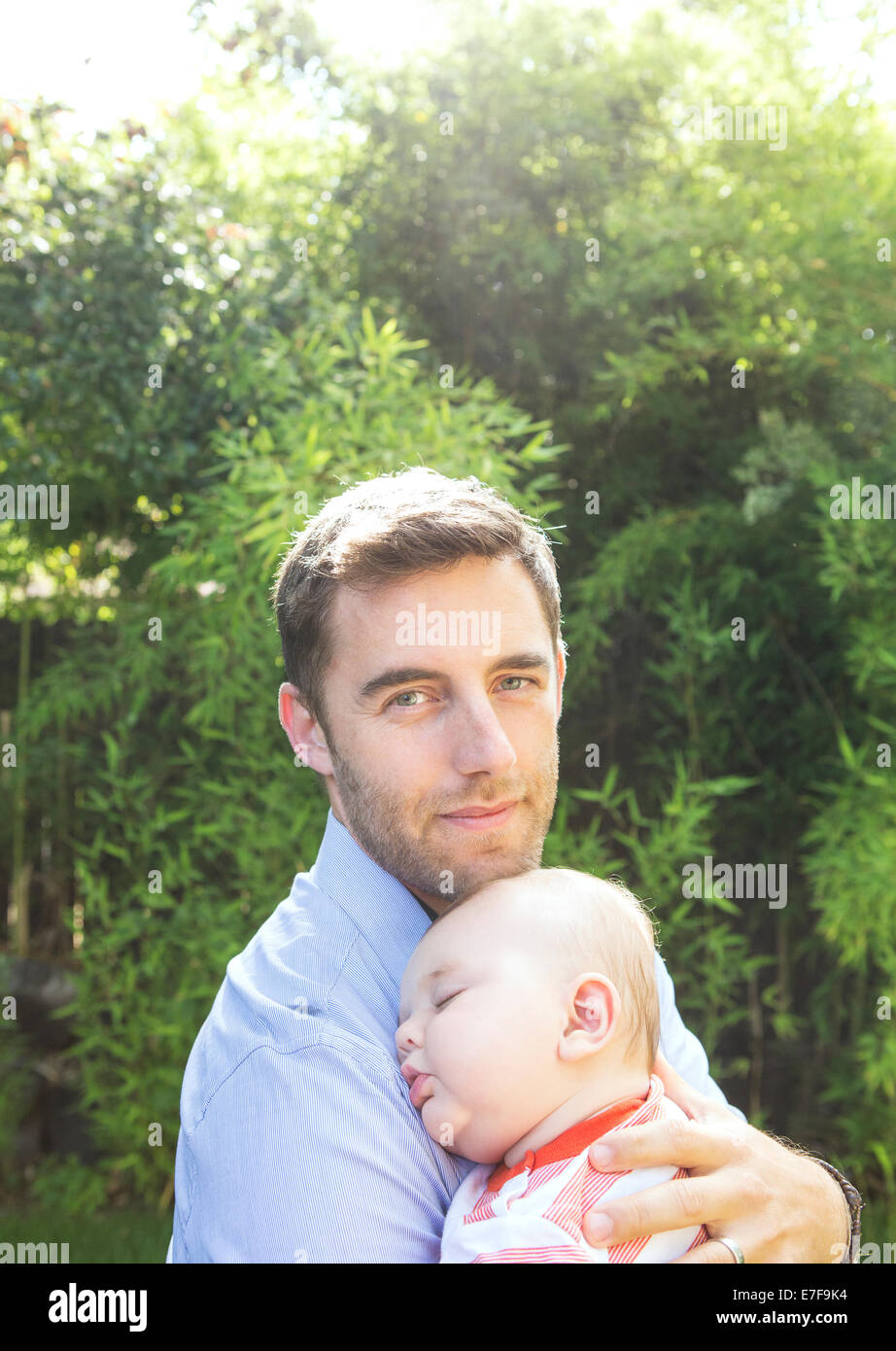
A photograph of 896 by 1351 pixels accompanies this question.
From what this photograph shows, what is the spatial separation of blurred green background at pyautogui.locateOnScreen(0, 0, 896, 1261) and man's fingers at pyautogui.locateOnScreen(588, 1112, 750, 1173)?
6.89 ft

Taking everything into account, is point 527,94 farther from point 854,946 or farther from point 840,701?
point 854,946

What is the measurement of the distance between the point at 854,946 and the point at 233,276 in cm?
294

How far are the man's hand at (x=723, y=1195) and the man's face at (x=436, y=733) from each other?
350 millimetres

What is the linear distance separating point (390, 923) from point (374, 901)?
3cm

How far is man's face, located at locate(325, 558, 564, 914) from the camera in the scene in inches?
50.0

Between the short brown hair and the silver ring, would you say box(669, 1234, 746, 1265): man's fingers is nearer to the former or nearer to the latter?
the silver ring

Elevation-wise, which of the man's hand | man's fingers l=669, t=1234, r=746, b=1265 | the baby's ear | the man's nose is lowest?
man's fingers l=669, t=1234, r=746, b=1265

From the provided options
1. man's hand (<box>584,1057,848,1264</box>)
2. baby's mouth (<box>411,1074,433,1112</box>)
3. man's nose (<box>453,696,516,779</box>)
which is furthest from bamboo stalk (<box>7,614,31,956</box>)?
man's hand (<box>584,1057,848,1264</box>)

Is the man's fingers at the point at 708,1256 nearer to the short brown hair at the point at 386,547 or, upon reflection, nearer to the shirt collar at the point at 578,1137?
the shirt collar at the point at 578,1137

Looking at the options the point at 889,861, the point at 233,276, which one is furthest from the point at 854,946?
the point at 233,276

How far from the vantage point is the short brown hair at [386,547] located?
4.20 ft

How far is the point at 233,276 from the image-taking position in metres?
3.68

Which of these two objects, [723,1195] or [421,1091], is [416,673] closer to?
[421,1091]

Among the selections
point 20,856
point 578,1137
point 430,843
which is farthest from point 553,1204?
point 20,856
